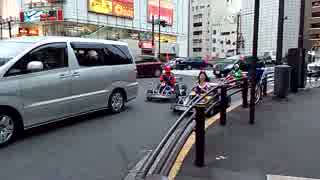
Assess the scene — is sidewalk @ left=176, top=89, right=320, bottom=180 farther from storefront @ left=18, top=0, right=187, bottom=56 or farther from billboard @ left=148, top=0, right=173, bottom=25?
billboard @ left=148, top=0, right=173, bottom=25

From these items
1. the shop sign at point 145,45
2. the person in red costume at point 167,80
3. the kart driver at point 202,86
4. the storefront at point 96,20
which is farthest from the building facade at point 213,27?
the kart driver at point 202,86

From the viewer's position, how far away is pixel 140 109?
11.2 m

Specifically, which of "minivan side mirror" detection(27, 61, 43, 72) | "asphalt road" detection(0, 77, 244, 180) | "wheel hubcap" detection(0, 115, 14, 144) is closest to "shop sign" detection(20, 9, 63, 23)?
"asphalt road" detection(0, 77, 244, 180)

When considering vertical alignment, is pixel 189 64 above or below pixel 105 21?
below

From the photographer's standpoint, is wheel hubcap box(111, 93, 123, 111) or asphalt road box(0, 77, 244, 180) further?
wheel hubcap box(111, 93, 123, 111)

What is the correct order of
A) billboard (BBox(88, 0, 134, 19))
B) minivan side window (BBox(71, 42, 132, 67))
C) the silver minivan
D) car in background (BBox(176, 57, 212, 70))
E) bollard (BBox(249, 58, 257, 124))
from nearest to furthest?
the silver minivan < bollard (BBox(249, 58, 257, 124)) < minivan side window (BBox(71, 42, 132, 67)) < car in background (BBox(176, 57, 212, 70)) < billboard (BBox(88, 0, 134, 19))

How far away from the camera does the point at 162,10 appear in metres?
88.5

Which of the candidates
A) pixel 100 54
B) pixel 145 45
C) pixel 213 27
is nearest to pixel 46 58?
pixel 100 54

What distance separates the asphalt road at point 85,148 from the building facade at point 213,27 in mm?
108015

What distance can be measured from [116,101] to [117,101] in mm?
51

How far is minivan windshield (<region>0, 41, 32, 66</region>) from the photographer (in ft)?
23.6

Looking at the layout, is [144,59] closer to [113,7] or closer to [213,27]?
[113,7]

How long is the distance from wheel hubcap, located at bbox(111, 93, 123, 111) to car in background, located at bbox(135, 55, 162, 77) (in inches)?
621

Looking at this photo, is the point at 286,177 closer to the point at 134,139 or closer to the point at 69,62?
the point at 134,139
